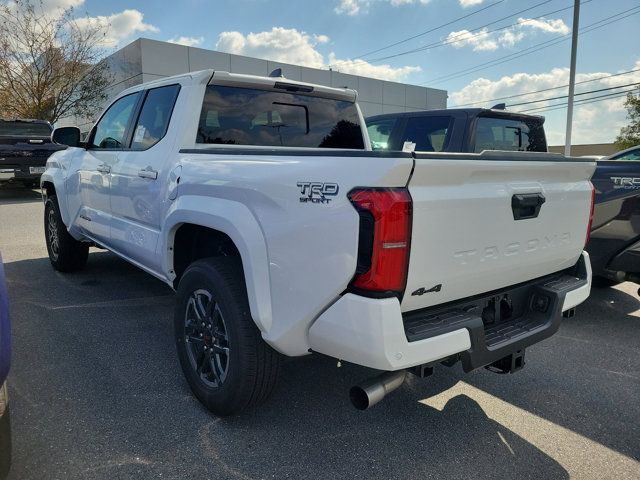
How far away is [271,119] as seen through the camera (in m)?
3.80

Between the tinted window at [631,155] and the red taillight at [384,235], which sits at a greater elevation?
the tinted window at [631,155]

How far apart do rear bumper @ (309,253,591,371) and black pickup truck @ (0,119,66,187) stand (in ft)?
42.3

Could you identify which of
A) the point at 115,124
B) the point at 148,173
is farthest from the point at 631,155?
the point at 115,124

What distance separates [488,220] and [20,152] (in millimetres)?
14075

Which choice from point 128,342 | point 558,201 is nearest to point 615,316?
point 558,201

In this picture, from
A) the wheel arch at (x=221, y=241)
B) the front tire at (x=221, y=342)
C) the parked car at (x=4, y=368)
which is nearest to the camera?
the parked car at (x=4, y=368)

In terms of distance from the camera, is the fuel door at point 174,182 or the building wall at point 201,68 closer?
the fuel door at point 174,182

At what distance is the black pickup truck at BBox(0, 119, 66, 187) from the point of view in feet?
42.8

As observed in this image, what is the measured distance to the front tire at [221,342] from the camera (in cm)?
255

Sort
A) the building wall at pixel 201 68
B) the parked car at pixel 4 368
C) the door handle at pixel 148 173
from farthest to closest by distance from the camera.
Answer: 1. the building wall at pixel 201 68
2. the door handle at pixel 148 173
3. the parked car at pixel 4 368

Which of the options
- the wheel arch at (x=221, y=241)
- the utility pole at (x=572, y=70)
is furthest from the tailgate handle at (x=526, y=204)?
the utility pole at (x=572, y=70)

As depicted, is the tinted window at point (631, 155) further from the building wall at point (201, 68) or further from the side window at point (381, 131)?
the building wall at point (201, 68)

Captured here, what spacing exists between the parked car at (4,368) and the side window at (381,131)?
200 inches

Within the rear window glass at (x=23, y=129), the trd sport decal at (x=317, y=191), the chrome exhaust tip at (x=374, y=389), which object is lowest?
the chrome exhaust tip at (x=374, y=389)
